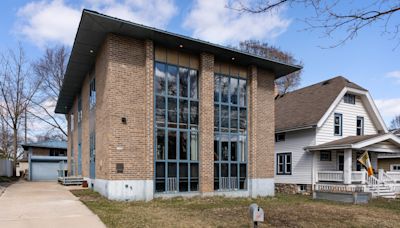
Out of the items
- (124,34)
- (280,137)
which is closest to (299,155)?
(280,137)

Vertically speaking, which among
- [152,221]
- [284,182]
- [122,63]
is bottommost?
[284,182]

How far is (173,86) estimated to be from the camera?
14570 mm

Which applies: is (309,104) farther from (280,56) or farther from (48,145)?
(48,145)

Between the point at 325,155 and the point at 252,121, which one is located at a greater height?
the point at 252,121

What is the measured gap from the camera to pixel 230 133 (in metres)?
16.0

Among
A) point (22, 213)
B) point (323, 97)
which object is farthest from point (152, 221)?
point (323, 97)

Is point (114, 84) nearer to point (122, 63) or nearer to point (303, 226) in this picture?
point (122, 63)

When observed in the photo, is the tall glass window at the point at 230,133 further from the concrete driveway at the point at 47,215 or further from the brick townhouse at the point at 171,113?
the concrete driveway at the point at 47,215

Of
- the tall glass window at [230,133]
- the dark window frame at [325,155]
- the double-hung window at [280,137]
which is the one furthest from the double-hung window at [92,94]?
the dark window frame at [325,155]

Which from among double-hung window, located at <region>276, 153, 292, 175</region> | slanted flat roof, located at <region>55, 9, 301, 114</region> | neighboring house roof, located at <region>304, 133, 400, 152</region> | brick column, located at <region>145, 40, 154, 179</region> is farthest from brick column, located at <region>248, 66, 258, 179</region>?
double-hung window, located at <region>276, 153, 292, 175</region>

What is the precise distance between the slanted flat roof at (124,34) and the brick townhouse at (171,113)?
0.04 meters

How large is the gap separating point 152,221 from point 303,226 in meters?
4.07

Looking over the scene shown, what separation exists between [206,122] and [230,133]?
168 centimetres

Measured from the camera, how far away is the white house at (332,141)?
1855 cm
